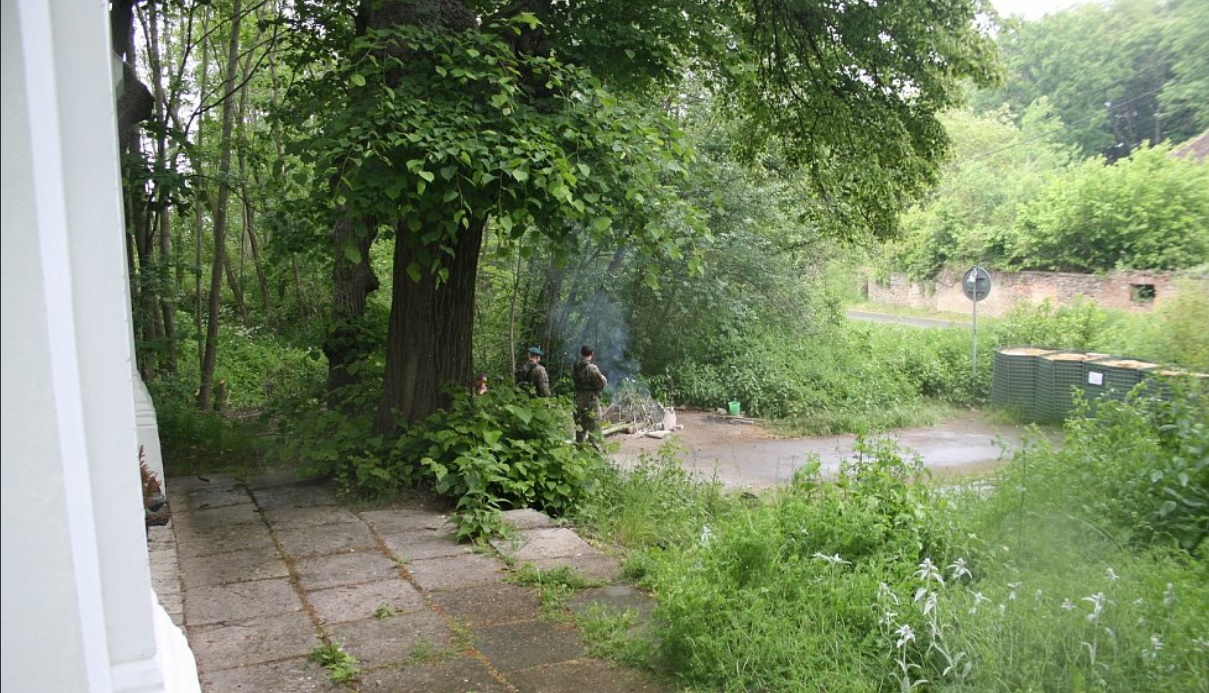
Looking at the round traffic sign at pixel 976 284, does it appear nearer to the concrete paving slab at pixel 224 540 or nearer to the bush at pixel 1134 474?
the bush at pixel 1134 474

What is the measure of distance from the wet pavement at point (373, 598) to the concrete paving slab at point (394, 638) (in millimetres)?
11

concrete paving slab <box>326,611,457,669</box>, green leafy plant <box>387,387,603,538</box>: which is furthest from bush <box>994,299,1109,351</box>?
concrete paving slab <box>326,611,457,669</box>

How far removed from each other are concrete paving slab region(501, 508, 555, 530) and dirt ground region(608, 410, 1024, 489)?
4.25m

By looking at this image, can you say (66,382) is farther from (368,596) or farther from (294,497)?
(294,497)

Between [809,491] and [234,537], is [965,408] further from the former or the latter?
[234,537]

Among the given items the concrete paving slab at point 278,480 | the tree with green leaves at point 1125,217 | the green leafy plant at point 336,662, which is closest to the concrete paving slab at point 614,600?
the green leafy plant at point 336,662

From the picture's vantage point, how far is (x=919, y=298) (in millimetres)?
23922

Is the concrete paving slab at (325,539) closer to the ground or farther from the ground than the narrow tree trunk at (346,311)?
closer to the ground

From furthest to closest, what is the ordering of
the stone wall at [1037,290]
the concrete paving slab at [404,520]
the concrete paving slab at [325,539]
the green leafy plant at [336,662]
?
1. the stone wall at [1037,290]
2. the concrete paving slab at [404,520]
3. the concrete paving slab at [325,539]
4. the green leafy plant at [336,662]

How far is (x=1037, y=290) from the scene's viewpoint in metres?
16.3

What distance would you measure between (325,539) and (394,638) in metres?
1.91

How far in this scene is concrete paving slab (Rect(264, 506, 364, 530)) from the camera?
259 inches

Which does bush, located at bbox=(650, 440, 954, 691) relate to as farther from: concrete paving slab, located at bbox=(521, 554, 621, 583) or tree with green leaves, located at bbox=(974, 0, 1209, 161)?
tree with green leaves, located at bbox=(974, 0, 1209, 161)

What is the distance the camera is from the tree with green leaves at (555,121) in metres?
6.00
